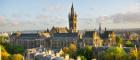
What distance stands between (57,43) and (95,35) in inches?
312

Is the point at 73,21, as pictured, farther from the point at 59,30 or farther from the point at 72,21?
the point at 59,30

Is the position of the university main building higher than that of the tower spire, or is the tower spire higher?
the tower spire

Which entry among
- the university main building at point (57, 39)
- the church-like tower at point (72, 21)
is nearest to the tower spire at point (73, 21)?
the church-like tower at point (72, 21)

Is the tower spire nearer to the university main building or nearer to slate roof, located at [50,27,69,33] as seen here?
slate roof, located at [50,27,69,33]

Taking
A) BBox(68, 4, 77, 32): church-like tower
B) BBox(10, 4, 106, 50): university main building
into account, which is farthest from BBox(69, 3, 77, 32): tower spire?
BBox(10, 4, 106, 50): university main building

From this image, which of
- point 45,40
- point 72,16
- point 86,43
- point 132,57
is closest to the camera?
point 132,57

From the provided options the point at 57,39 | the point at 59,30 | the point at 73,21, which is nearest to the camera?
the point at 57,39

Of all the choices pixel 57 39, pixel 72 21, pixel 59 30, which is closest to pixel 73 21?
pixel 72 21

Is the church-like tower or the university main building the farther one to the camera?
the church-like tower

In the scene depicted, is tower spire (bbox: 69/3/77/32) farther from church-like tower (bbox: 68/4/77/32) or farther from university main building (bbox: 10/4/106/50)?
university main building (bbox: 10/4/106/50)

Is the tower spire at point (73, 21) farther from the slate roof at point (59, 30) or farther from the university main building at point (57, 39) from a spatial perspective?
the university main building at point (57, 39)

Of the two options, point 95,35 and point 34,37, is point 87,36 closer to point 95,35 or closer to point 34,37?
point 95,35

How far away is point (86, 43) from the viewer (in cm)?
7488

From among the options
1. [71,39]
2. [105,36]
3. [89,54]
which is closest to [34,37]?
[71,39]
